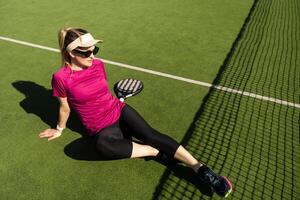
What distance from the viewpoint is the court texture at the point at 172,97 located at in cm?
480

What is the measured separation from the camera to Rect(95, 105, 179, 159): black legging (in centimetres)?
470

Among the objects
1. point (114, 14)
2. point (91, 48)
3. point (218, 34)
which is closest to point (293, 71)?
point (218, 34)

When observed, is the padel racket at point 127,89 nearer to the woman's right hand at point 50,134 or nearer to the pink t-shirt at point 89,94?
the pink t-shirt at point 89,94

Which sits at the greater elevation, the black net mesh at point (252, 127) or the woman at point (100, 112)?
the woman at point (100, 112)

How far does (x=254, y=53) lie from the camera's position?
834 cm

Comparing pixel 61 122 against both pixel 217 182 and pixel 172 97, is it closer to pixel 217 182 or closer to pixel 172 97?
pixel 172 97

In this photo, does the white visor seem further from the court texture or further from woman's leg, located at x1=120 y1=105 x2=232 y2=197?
the court texture

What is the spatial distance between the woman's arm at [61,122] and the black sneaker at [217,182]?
7.30 ft

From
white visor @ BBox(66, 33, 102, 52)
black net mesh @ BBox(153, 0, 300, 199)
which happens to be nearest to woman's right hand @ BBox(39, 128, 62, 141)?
white visor @ BBox(66, 33, 102, 52)

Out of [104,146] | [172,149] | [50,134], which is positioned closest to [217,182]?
[172,149]

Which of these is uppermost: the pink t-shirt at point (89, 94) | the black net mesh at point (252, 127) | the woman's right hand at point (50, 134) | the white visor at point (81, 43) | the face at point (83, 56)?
the white visor at point (81, 43)

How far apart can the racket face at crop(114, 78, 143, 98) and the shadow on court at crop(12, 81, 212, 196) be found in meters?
0.93

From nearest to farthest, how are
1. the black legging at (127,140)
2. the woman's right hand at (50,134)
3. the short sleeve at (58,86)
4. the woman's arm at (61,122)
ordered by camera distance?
the short sleeve at (58,86) → the black legging at (127,140) → the woman's arm at (61,122) → the woman's right hand at (50,134)

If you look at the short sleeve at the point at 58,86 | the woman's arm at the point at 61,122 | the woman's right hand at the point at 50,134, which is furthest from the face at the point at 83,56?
the woman's right hand at the point at 50,134
